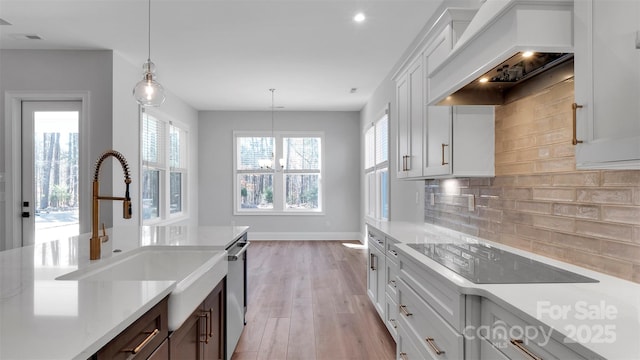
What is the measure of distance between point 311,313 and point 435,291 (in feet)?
6.79

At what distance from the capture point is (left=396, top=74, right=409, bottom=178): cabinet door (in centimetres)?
314

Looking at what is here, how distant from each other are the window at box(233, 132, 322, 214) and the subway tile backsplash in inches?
212

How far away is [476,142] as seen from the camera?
2.35 metres

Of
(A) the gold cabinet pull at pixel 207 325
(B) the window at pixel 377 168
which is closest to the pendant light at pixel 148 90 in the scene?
(A) the gold cabinet pull at pixel 207 325

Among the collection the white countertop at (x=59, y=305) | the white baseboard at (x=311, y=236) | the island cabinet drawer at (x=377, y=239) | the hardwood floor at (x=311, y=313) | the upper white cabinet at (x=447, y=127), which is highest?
the upper white cabinet at (x=447, y=127)

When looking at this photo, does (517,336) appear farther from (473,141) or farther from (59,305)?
(473,141)

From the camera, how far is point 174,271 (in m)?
2.09

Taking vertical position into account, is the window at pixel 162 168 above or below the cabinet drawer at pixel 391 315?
above

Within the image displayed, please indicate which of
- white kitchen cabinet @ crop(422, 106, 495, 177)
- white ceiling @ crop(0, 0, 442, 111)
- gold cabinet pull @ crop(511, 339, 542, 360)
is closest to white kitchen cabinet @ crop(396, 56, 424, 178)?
white kitchen cabinet @ crop(422, 106, 495, 177)

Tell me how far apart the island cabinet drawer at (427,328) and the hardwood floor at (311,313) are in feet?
2.56

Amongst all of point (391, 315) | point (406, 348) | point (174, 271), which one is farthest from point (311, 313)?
point (174, 271)

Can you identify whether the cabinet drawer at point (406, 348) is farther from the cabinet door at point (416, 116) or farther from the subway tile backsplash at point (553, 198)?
the cabinet door at point (416, 116)

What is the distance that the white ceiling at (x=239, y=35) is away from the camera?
10.5 feet

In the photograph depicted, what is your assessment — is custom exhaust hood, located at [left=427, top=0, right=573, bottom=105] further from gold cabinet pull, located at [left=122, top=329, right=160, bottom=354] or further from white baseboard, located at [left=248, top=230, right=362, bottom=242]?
white baseboard, located at [left=248, top=230, right=362, bottom=242]
